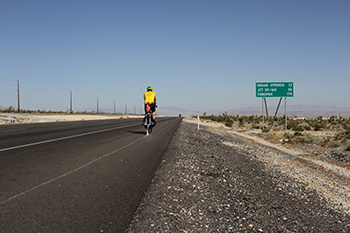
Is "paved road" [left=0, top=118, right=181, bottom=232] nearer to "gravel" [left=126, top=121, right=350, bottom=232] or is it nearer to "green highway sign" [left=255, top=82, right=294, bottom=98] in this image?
"gravel" [left=126, top=121, right=350, bottom=232]

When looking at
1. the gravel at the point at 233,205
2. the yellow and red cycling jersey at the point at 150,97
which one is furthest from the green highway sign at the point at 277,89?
the gravel at the point at 233,205

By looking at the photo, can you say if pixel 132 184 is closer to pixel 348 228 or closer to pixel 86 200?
pixel 86 200

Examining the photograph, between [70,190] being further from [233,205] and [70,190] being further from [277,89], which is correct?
[277,89]

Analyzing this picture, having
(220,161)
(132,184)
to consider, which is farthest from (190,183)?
(220,161)

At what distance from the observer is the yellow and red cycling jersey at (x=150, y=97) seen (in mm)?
14836

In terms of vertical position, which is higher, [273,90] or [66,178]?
[273,90]

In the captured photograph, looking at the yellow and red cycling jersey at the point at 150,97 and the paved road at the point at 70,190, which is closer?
the paved road at the point at 70,190

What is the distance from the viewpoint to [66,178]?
19.0 feet

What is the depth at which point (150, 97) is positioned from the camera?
14938 mm

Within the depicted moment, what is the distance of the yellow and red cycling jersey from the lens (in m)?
14.8

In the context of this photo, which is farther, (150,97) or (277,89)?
(277,89)

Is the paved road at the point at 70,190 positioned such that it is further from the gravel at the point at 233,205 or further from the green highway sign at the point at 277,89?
the green highway sign at the point at 277,89

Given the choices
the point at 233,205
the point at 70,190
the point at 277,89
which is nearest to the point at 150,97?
the point at 70,190

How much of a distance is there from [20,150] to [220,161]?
265 inches
